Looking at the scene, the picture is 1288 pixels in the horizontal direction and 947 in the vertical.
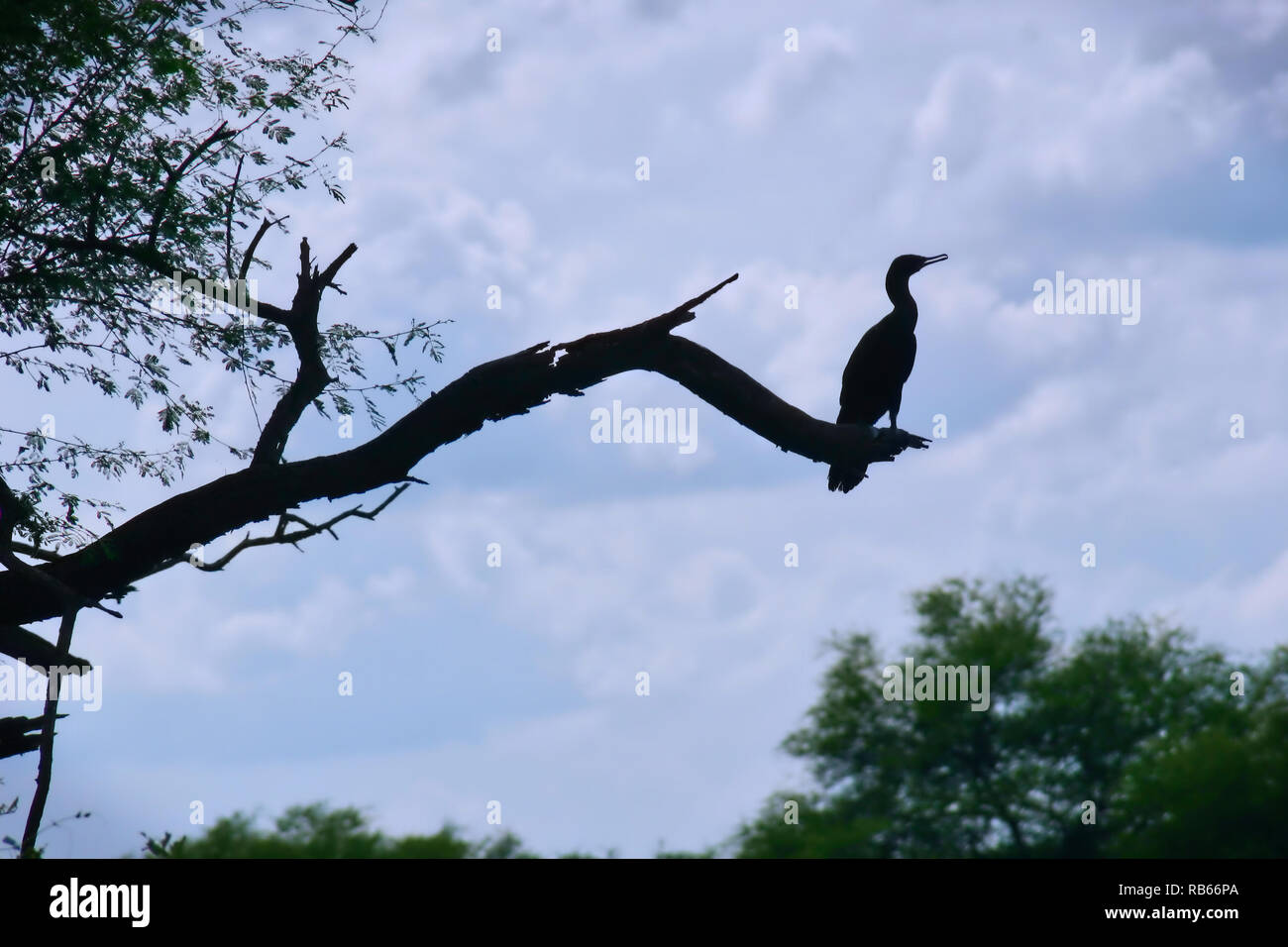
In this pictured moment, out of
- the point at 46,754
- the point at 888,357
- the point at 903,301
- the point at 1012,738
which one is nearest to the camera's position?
the point at 46,754

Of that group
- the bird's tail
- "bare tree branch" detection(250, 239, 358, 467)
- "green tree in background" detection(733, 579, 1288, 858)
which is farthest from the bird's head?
Result: "green tree in background" detection(733, 579, 1288, 858)

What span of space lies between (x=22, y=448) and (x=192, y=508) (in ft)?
7.27

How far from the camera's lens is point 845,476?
7965 mm

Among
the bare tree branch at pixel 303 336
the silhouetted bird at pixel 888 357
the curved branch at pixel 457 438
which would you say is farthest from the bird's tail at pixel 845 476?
the bare tree branch at pixel 303 336

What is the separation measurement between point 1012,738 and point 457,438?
2812 cm

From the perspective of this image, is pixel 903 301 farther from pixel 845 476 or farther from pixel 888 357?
pixel 845 476

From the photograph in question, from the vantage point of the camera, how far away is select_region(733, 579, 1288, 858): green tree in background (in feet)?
98.7

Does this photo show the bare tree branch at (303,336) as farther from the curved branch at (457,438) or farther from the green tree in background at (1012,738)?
the green tree in background at (1012,738)

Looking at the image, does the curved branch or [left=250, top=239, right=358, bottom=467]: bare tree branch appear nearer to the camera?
the curved branch

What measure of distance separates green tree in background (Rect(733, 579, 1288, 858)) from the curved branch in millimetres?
23626

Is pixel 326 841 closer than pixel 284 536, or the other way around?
pixel 284 536

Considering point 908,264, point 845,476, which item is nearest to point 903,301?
point 908,264

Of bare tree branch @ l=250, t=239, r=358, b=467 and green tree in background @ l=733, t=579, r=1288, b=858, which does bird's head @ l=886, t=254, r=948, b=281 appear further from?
green tree in background @ l=733, t=579, r=1288, b=858
